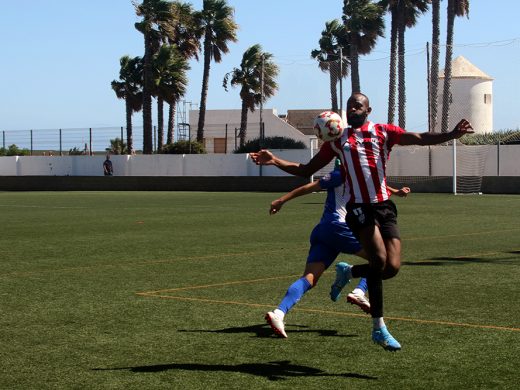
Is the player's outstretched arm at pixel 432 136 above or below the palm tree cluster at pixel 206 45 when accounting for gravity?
below

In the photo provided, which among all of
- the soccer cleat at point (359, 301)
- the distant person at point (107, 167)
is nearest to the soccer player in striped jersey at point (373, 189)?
the soccer cleat at point (359, 301)

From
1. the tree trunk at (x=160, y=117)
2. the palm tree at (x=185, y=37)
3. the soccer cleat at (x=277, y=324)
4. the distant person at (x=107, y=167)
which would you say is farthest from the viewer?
the palm tree at (x=185, y=37)

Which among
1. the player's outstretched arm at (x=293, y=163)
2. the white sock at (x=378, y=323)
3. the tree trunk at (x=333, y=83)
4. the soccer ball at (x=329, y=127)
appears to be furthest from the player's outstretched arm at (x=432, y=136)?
the tree trunk at (x=333, y=83)

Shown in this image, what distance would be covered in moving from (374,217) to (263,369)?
141 centimetres

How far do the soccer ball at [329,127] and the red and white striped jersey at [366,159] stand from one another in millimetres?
55

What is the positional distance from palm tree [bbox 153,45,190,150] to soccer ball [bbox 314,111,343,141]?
205 feet

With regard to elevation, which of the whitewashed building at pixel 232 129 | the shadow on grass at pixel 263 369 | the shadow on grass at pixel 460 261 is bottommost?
the shadow on grass at pixel 460 261

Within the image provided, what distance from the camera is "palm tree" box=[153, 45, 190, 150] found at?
70.9 m

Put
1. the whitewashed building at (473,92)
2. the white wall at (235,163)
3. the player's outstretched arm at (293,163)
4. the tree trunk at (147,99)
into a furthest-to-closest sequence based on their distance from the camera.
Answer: the tree trunk at (147,99), the whitewashed building at (473,92), the white wall at (235,163), the player's outstretched arm at (293,163)

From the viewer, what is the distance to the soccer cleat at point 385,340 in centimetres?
764

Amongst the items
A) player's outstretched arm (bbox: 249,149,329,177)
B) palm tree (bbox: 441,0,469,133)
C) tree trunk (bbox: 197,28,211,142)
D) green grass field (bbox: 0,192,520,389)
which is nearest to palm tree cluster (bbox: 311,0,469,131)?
palm tree (bbox: 441,0,469,133)

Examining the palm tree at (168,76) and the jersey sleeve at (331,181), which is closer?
the jersey sleeve at (331,181)

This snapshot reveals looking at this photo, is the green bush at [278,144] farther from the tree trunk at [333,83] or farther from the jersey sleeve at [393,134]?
the jersey sleeve at [393,134]

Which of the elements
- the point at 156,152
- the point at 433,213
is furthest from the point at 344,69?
the point at 433,213
